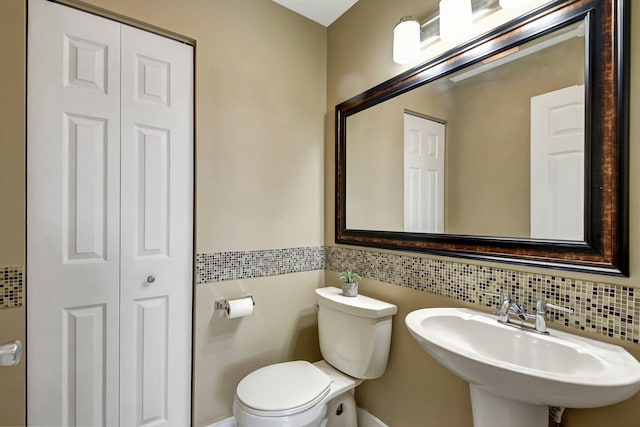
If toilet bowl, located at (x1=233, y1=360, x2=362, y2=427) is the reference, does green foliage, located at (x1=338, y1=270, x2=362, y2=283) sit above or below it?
above

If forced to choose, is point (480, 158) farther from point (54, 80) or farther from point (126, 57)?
point (54, 80)

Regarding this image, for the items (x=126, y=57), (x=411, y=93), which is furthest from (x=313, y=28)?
(x=126, y=57)

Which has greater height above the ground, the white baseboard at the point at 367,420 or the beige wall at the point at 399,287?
the beige wall at the point at 399,287

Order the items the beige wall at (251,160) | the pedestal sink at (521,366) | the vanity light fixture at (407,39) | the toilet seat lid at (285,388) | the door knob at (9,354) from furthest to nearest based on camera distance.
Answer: the beige wall at (251,160) < the vanity light fixture at (407,39) < the toilet seat lid at (285,388) < the door knob at (9,354) < the pedestal sink at (521,366)

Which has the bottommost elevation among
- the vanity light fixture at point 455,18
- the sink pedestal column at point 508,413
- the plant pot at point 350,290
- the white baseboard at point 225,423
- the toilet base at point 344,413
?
the white baseboard at point 225,423

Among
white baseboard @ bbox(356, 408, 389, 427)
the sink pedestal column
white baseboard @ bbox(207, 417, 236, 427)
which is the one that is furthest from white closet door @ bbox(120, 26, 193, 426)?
the sink pedestal column

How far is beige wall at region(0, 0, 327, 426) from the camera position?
1560 millimetres

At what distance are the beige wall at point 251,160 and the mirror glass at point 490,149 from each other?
442 millimetres

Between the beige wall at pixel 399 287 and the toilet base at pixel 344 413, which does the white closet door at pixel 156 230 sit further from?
the beige wall at pixel 399 287

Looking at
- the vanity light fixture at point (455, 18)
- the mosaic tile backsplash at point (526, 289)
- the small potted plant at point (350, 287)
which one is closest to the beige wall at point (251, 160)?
the small potted plant at point (350, 287)

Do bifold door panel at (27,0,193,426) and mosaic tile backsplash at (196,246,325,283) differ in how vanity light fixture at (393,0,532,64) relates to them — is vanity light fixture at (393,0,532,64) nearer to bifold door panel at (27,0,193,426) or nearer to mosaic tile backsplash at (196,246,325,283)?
bifold door panel at (27,0,193,426)

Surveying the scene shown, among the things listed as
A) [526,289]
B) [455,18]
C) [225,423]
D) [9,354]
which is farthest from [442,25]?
[225,423]

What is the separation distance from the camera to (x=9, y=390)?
1166 millimetres

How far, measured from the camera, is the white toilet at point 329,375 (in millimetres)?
1247
